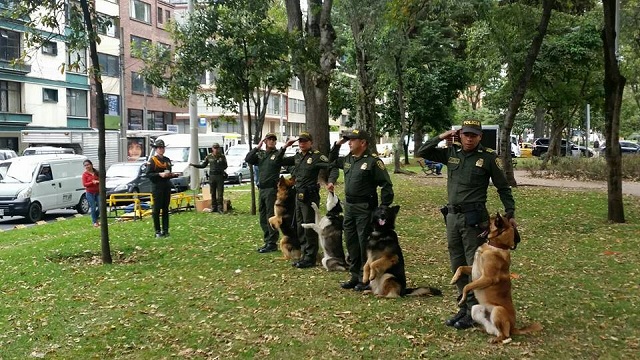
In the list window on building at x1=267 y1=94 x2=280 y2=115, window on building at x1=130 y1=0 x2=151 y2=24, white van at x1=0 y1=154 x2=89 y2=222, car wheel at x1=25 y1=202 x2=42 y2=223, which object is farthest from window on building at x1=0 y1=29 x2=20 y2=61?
window on building at x1=267 y1=94 x2=280 y2=115

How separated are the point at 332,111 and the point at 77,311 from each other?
30762 millimetres

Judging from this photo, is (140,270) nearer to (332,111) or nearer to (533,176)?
(533,176)

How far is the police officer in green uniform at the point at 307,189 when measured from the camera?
29.9 feet

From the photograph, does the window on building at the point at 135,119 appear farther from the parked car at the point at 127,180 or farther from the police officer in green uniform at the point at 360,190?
the police officer in green uniform at the point at 360,190

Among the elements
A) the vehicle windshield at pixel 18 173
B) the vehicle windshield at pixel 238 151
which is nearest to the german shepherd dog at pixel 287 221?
the vehicle windshield at pixel 18 173

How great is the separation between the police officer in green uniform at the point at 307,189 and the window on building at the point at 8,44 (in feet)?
111

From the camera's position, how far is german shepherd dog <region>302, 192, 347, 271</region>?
332 inches

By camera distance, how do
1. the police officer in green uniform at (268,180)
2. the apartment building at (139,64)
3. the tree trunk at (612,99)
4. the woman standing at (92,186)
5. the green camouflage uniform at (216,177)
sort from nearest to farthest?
the police officer in green uniform at (268,180) → the tree trunk at (612,99) → the woman standing at (92,186) → the green camouflage uniform at (216,177) → the apartment building at (139,64)

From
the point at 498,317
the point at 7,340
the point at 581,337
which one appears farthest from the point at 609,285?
the point at 7,340

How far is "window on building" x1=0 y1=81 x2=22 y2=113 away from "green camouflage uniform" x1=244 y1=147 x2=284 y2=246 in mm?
34575

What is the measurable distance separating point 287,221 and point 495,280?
461 cm

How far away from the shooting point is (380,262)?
23.1ft

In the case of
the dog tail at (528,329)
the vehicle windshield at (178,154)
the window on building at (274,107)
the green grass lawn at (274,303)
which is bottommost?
the green grass lawn at (274,303)

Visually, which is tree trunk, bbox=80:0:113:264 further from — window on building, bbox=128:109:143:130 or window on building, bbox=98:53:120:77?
window on building, bbox=128:109:143:130
